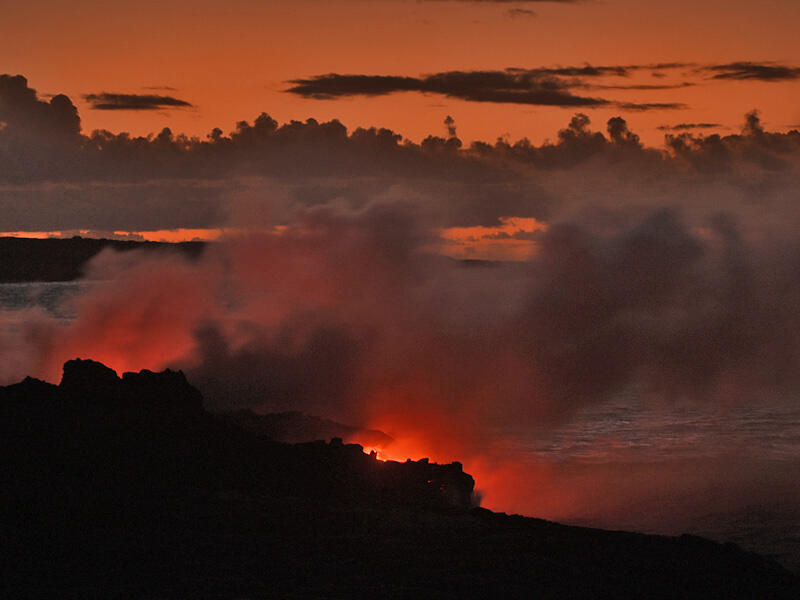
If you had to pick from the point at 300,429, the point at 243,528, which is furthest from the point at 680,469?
the point at 243,528

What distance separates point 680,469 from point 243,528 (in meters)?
38.1

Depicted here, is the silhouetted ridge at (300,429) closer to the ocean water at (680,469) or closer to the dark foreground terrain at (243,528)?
the ocean water at (680,469)

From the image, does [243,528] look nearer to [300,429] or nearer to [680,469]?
[300,429]

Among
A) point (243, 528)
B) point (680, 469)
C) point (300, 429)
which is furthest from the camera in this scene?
point (680, 469)

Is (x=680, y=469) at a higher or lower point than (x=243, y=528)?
higher

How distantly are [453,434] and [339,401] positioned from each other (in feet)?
50.2

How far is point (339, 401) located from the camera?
89.4 m

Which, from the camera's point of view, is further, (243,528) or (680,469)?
(680,469)

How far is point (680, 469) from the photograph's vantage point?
61156mm

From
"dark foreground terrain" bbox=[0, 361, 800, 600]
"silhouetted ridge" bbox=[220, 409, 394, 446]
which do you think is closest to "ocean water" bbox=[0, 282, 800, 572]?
"silhouetted ridge" bbox=[220, 409, 394, 446]

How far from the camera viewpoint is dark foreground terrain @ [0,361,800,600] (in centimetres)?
2486

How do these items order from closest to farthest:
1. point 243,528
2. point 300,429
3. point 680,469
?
point 243,528 → point 300,429 → point 680,469

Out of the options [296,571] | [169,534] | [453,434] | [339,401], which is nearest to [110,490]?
[169,534]

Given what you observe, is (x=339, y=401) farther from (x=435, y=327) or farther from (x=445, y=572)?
(x=445, y=572)
